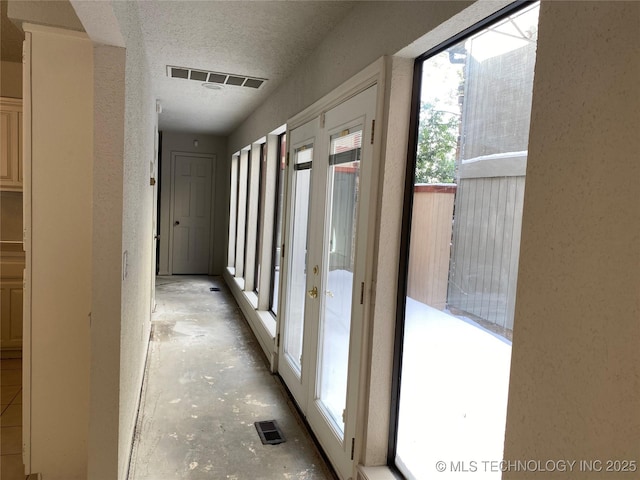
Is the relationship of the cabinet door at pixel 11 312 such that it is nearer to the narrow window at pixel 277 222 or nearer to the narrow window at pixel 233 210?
the narrow window at pixel 277 222

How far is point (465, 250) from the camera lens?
5.32 ft

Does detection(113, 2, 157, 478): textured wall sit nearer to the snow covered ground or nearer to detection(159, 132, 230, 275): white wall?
the snow covered ground

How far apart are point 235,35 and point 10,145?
209cm

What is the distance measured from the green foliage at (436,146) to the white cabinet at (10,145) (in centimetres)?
320

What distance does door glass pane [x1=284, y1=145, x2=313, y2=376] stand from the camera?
130 inches

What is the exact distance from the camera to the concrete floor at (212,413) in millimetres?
2418

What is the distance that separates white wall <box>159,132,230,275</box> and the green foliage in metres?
5.95

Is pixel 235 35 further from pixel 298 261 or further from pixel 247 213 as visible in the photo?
pixel 247 213

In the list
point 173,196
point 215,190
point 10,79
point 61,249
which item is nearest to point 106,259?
point 61,249

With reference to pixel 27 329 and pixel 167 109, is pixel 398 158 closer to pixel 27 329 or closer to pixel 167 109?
pixel 27 329

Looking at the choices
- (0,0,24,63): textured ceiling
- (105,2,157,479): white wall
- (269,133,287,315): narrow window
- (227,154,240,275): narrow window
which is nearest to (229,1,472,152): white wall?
(269,133,287,315): narrow window

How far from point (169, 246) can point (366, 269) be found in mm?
6482

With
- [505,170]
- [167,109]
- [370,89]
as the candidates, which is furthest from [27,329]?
[167,109]

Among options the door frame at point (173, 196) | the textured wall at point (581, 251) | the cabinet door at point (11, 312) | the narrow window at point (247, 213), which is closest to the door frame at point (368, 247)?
the textured wall at point (581, 251)
